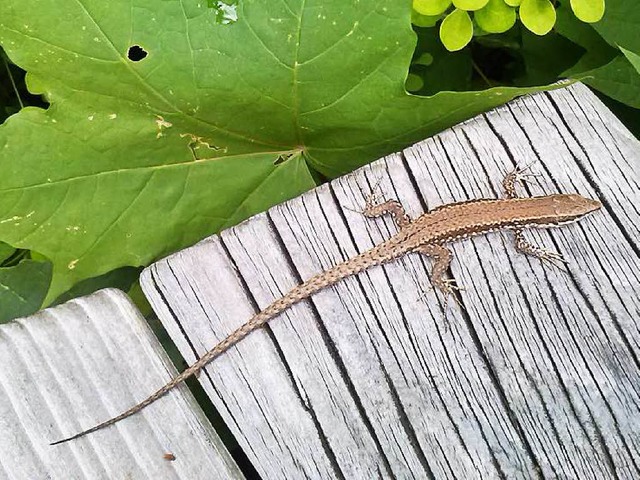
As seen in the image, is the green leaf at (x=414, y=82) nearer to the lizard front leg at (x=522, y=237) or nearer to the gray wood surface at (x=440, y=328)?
the gray wood surface at (x=440, y=328)

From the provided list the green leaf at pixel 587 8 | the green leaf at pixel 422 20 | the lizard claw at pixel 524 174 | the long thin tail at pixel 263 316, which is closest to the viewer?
the long thin tail at pixel 263 316

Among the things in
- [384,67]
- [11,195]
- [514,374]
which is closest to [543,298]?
[514,374]

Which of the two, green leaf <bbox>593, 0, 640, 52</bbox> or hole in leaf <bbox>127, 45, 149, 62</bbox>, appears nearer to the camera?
hole in leaf <bbox>127, 45, 149, 62</bbox>

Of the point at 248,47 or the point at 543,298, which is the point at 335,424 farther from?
the point at 248,47

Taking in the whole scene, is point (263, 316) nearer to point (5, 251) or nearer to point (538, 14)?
point (5, 251)

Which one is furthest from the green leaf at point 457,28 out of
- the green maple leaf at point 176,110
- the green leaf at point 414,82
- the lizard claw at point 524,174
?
the lizard claw at point 524,174

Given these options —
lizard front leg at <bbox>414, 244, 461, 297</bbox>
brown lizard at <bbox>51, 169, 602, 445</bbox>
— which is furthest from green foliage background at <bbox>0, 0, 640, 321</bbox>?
lizard front leg at <bbox>414, 244, 461, 297</bbox>

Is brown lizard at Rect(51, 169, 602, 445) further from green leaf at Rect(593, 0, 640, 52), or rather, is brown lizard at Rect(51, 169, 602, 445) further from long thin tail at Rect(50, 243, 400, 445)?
green leaf at Rect(593, 0, 640, 52)
